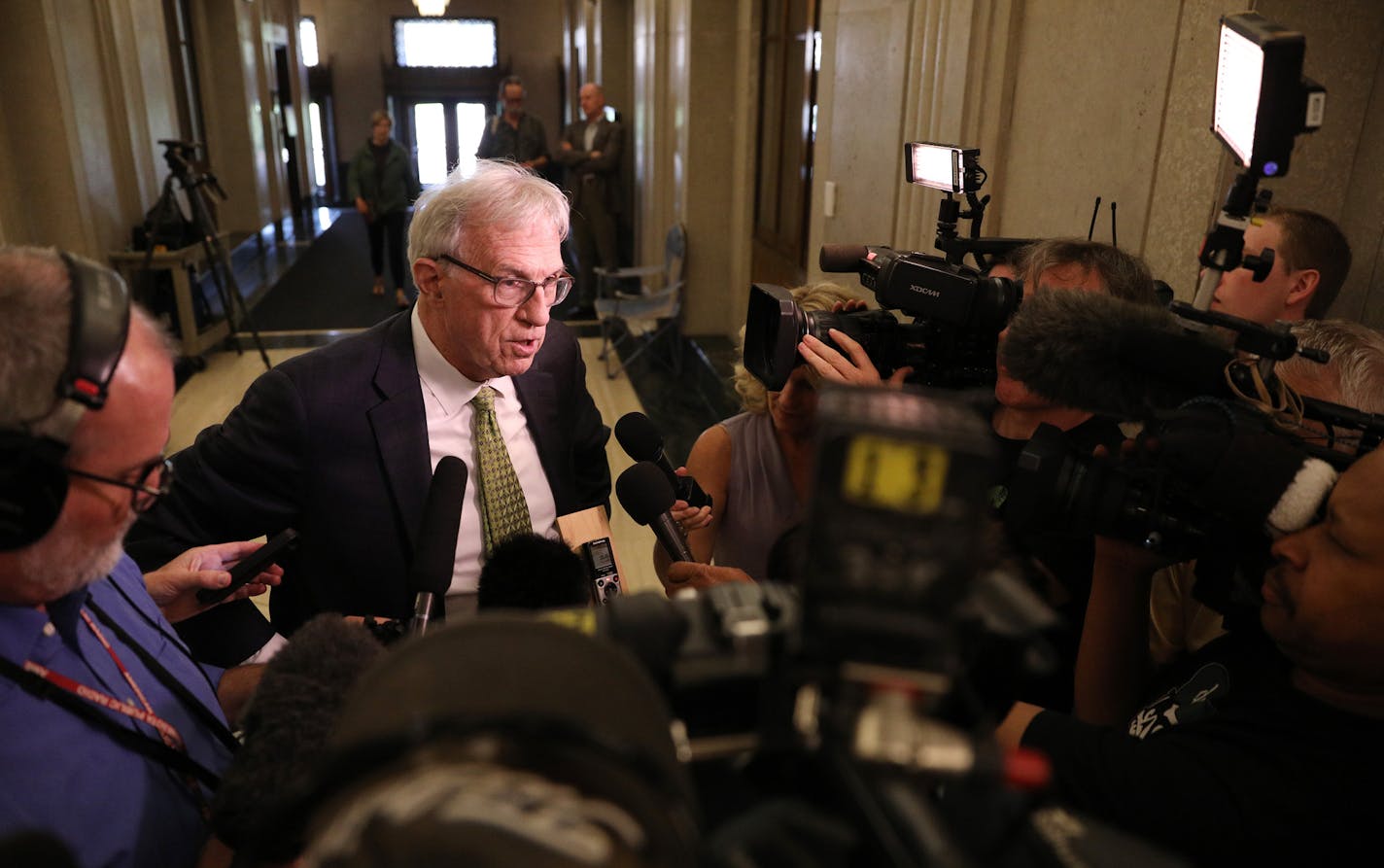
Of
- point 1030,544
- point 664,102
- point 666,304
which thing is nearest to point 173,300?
point 666,304

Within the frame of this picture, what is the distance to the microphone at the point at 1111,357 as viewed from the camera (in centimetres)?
93

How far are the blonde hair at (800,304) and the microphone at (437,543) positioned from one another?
736mm

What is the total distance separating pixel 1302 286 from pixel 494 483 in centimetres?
169

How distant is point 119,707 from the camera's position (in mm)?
978

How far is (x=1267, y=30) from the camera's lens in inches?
44.0

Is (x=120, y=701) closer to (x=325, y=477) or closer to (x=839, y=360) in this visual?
(x=325, y=477)

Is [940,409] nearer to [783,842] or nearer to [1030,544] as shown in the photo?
[783,842]

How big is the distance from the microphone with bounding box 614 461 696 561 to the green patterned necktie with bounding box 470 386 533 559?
0.38 meters

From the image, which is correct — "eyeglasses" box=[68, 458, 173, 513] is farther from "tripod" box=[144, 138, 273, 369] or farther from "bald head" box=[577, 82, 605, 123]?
"bald head" box=[577, 82, 605, 123]

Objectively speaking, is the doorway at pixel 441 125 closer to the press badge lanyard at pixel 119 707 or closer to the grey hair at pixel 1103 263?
the grey hair at pixel 1103 263

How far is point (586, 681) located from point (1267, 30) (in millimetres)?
1173

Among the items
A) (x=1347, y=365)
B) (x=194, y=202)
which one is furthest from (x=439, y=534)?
(x=194, y=202)

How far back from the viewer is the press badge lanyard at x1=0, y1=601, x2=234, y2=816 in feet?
2.96

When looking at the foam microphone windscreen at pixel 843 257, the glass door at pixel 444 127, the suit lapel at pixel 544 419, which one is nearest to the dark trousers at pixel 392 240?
the suit lapel at pixel 544 419
